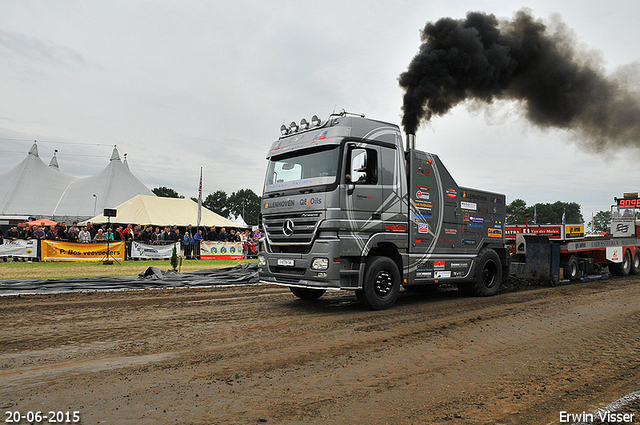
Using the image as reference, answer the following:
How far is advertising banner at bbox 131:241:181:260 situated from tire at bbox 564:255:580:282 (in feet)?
58.0

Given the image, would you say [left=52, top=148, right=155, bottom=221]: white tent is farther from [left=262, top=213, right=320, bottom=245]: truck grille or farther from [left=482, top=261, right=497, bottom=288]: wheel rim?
[left=482, top=261, right=497, bottom=288]: wheel rim

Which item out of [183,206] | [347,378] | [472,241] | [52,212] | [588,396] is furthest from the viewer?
[52,212]

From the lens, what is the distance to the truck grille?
25.1ft

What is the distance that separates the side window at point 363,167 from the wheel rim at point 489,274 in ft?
14.9

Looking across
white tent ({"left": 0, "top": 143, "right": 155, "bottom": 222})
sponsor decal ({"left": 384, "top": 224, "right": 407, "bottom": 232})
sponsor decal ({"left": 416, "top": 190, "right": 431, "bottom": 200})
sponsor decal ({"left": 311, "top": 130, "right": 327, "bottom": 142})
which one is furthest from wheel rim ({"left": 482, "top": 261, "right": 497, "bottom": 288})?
white tent ({"left": 0, "top": 143, "right": 155, "bottom": 222})

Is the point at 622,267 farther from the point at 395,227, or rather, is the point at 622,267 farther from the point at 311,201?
the point at 311,201

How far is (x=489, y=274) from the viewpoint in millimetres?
10859

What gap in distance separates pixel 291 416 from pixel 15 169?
52539mm

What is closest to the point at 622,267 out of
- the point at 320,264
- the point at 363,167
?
the point at 363,167

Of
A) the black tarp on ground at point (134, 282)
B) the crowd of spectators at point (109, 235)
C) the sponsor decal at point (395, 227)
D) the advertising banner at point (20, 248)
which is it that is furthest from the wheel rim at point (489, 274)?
the advertising banner at point (20, 248)

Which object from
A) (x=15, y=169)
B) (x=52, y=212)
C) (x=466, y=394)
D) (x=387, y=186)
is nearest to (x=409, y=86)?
(x=387, y=186)

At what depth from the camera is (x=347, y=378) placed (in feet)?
14.3

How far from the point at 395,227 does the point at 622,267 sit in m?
13.3

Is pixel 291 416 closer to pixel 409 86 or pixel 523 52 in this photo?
pixel 409 86
